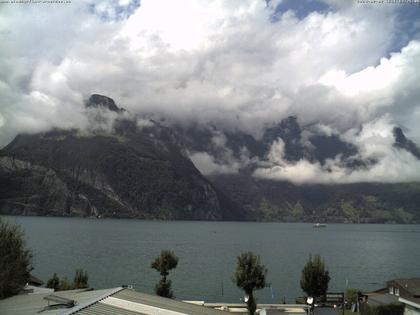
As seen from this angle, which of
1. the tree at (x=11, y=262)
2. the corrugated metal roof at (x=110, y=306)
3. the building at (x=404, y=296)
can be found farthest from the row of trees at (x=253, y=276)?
the corrugated metal roof at (x=110, y=306)

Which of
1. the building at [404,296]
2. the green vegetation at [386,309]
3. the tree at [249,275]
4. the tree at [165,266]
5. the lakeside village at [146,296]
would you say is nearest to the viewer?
the lakeside village at [146,296]

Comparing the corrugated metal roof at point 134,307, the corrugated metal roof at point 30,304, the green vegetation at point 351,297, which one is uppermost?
the corrugated metal roof at point 134,307

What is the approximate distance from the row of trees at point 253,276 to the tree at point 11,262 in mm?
17982

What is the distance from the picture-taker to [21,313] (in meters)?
28.4

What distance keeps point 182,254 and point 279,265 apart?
4034 centimetres

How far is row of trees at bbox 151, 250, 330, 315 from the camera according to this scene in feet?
181

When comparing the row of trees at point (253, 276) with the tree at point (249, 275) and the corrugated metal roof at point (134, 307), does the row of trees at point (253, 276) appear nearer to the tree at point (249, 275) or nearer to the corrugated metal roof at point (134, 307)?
the tree at point (249, 275)

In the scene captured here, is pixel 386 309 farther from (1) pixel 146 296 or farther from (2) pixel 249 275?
(1) pixel 146 296

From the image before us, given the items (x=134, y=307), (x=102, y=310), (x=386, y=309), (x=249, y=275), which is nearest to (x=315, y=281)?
(x=386, y=309)

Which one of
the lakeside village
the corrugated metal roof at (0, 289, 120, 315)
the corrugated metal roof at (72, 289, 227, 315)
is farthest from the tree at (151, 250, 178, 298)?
the corrugated metal roof at (72, 289, 227, 315)

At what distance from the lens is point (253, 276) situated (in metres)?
55.1

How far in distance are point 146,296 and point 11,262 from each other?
17.1 metres

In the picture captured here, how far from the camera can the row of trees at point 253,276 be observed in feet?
181

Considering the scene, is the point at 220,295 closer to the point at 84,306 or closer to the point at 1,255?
the point at 1,255
